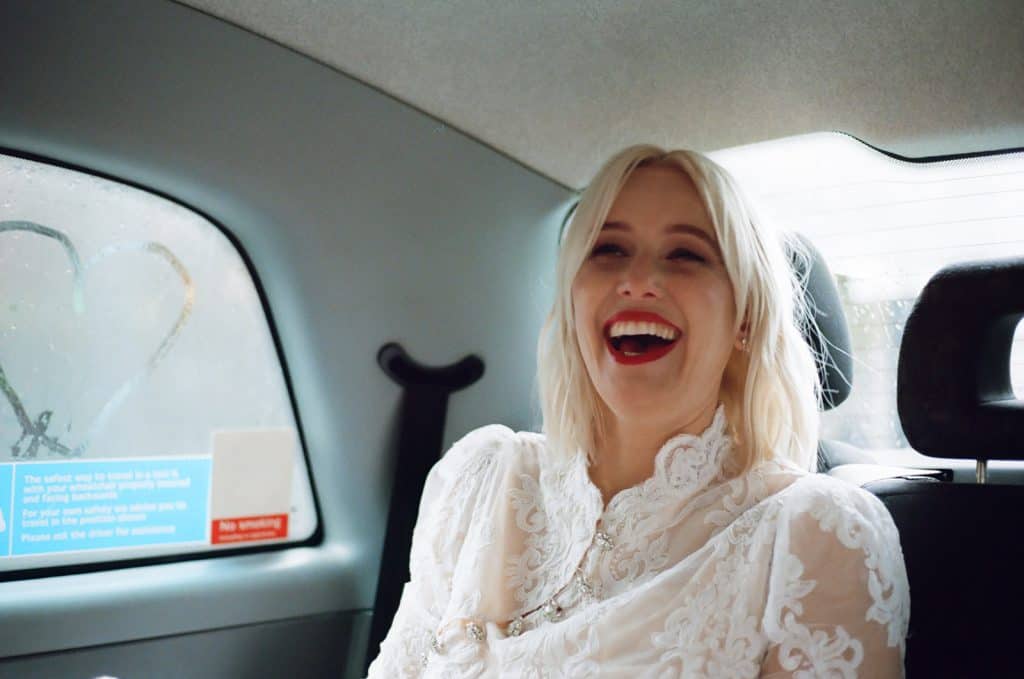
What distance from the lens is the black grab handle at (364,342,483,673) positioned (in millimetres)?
2330

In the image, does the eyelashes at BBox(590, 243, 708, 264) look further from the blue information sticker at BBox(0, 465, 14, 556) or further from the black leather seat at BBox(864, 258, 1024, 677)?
Result: the blue information sticker at BBox(0, 465, 14, 556)

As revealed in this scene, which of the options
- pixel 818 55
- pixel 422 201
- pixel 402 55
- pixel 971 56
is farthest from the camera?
pixel 422 201

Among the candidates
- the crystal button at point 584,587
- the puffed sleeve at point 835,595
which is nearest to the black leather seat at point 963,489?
the puffed sleeve at point 835,595

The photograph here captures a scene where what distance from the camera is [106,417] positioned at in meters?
2.09

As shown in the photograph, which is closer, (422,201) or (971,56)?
(971,56)

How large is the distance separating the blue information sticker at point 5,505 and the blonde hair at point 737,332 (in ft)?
3.78

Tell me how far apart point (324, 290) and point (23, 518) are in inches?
31.3

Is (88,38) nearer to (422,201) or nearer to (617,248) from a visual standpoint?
(422,201)

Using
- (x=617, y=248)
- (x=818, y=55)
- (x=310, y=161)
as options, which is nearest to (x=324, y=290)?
(x=310, y=161)

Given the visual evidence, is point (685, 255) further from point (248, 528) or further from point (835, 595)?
point (248, 528)

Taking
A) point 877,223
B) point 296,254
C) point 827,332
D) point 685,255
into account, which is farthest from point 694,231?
point 296,254

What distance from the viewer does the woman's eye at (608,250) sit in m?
1.56

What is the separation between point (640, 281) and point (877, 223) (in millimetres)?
974

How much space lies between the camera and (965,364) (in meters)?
1.43
